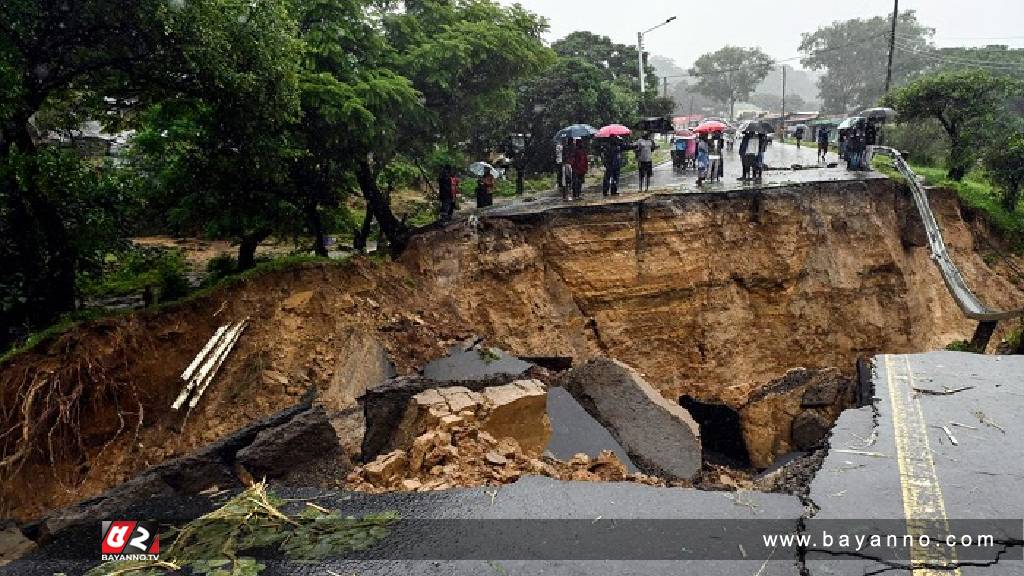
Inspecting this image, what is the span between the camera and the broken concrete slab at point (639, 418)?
8.32m

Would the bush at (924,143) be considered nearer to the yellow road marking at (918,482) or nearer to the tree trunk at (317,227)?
the yellow road marking at (918,482)

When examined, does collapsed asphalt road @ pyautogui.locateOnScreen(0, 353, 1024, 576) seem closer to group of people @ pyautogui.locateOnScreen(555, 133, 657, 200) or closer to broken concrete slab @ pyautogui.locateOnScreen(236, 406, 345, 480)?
broken concrete slab @ pyautogui.locateOnScreen(236, 406, 345, 480)

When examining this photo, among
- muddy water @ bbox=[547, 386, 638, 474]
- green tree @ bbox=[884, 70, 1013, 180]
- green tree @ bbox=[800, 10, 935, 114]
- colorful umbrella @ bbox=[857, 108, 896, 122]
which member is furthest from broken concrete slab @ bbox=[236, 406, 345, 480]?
green tree @ bbox=[800, 10, 935, 114]

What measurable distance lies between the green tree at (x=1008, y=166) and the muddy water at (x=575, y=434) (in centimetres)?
1802

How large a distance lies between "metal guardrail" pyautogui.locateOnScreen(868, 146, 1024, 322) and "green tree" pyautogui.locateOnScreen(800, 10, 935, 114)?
166 feet

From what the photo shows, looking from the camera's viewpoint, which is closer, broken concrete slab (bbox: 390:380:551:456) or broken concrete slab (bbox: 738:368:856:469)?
broken concrete slab (bbox: 390:380:551:456)

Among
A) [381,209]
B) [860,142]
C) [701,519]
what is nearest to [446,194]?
[381,209]

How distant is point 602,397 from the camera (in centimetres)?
912

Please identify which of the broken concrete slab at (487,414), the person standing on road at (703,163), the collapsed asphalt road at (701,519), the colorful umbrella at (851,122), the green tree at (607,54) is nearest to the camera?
the collapsed asphalt road at (701,519)

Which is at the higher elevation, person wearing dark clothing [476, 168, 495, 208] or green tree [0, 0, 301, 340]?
green tree [0, 0, 301, 340]

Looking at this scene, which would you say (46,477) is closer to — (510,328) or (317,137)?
(317,137)

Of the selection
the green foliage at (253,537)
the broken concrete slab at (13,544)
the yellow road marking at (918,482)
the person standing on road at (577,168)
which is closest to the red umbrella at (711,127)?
the person standing on road at (577,168)

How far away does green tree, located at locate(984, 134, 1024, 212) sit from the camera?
58.5 feet

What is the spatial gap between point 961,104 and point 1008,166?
3.01 m
